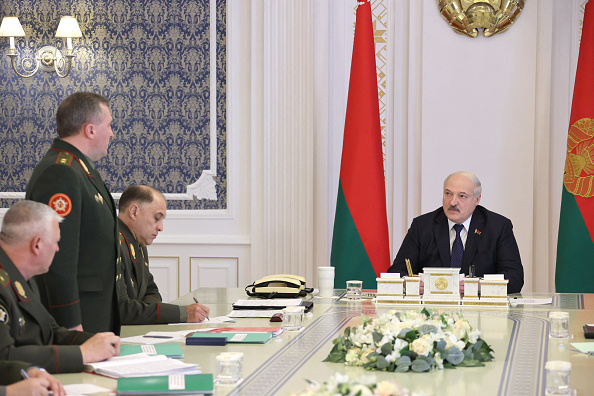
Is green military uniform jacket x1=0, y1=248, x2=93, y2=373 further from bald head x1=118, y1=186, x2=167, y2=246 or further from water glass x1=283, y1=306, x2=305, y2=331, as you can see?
bald head x1=118, y1=186, x2=167, y2=246

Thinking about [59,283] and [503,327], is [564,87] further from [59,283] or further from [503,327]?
[59,283]

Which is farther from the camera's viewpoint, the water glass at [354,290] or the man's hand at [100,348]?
the water glass at [354,290]

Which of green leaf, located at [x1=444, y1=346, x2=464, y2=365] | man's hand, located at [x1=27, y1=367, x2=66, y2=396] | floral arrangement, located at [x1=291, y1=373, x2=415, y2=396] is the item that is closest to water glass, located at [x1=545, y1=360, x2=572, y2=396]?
green leaf, located at [x1=444, y1=346, x2=464, y2=365]

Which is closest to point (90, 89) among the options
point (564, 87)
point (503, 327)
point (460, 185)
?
point (460, 185)

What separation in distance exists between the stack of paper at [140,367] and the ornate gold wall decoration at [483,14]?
13.1 feet

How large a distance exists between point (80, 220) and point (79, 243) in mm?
99

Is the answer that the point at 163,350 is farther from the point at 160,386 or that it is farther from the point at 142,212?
the point at 142,212

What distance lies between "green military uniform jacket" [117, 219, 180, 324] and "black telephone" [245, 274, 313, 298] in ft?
1.69

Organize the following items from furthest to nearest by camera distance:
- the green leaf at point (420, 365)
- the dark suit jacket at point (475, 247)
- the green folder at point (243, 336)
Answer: the dark suit jacket at point (475, 247)
the green folder at point (243, 336)
the green leaf at point (420, 365)

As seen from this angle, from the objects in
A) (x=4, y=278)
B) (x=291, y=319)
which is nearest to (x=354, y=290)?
(x=291, y=319)

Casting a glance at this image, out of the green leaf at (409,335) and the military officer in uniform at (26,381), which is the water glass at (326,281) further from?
the military officer in uniform at (26,381)

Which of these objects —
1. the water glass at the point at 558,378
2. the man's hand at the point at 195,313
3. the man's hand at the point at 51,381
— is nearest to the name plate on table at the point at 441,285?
the man's hand at the point at 195,313

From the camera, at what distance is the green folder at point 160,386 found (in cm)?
201

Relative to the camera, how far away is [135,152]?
244 inches
